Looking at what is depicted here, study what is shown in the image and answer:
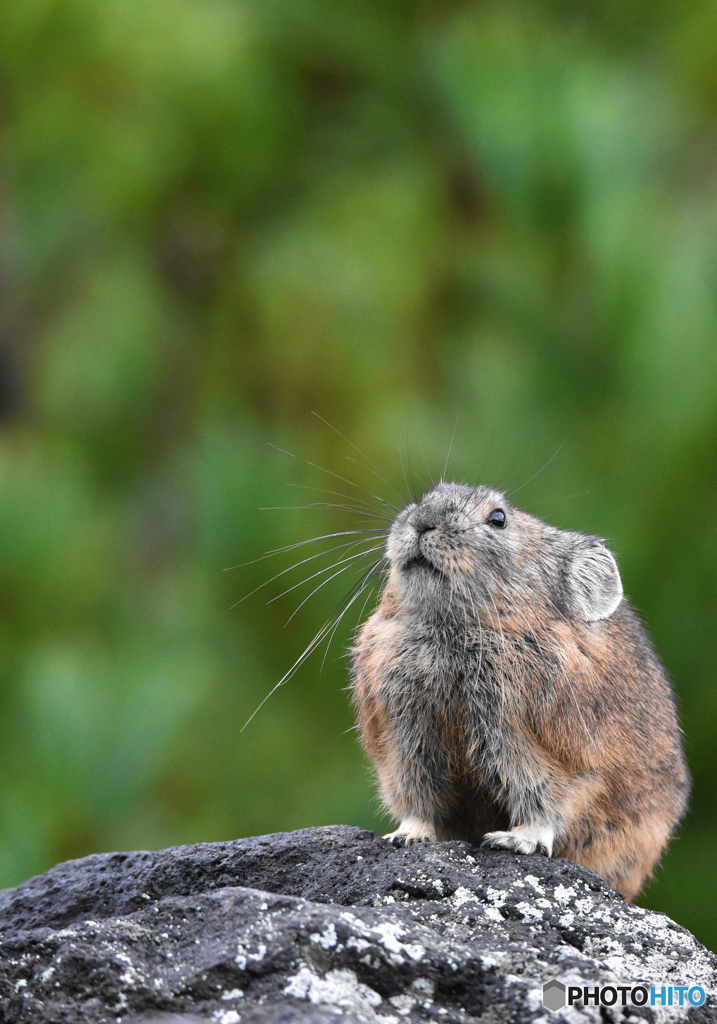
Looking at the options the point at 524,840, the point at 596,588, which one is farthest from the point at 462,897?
the point at 596,588

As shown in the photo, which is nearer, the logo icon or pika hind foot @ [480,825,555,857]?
the logo icon

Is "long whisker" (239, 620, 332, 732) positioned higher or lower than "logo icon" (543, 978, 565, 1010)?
higher

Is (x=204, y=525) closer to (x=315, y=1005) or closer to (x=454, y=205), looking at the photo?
(x=454, y=205)

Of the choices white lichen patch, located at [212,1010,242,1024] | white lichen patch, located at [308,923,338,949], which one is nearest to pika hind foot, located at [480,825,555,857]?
white lichen patch, located at [308,923,338,949]

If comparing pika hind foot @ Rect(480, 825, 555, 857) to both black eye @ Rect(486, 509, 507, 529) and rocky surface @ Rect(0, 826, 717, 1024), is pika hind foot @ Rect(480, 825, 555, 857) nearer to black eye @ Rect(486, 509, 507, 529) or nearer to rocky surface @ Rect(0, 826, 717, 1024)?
rocky surface @ Rect(0, 826, 717, 1024)

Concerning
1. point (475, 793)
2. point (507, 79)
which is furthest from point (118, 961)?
point (507, 79)

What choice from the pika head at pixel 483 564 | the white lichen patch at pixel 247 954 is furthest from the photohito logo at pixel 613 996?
the pika head at pixel 483 564
